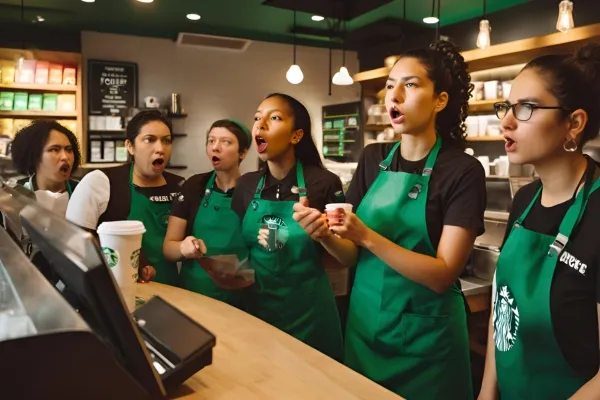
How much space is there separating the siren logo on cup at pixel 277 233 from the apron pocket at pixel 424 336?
0.60 meters

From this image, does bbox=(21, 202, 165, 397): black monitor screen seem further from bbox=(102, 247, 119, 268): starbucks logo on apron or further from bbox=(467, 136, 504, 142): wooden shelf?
bbox=(467, 136, 504, 142): wooden shelf

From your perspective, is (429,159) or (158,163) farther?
(158,163)

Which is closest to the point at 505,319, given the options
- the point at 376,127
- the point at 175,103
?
the point at 376,127

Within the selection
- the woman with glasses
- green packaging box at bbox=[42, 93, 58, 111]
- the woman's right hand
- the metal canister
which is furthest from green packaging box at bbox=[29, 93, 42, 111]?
the woman with glasses

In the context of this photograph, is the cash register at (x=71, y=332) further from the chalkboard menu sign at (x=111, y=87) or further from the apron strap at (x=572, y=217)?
the chalkboard menu sign at (x=111, y=87)

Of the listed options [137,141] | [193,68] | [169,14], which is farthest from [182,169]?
[137,141]

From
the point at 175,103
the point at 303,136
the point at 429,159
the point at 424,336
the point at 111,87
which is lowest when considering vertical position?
the point at 424,336

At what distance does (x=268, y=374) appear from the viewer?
1167mm

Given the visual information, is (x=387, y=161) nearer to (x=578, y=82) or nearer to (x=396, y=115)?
(x=396, y=115)

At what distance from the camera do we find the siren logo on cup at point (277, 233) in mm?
2013

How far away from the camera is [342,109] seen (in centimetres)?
818

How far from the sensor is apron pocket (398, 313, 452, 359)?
5.29 feet

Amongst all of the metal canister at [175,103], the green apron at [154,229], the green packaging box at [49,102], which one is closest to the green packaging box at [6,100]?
the green packaging box at [49,102]

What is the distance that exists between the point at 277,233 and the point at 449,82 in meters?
0.85
